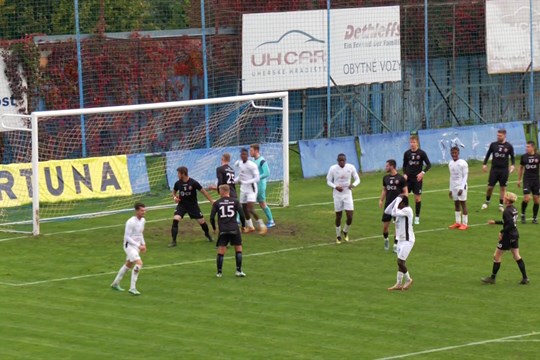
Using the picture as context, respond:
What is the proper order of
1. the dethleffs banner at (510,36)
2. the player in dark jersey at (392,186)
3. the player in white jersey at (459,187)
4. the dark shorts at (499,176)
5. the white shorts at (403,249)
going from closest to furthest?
1. the white shorts at (403,249)
2. the player in dark jersey at (392,186)
3. the player in white jersey at (459,187)
4. the dark shorts at (499,176)
5. the dethleffs banner at (510,36)

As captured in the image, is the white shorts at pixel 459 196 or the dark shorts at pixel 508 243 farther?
the white shorts at pixel 459 196

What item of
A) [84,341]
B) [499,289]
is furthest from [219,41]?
[84,341]

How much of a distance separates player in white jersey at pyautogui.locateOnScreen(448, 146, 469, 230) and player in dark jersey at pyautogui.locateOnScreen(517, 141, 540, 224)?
1.87 meters

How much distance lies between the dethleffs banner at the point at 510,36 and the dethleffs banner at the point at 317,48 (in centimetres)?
474

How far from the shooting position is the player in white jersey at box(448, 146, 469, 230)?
33.2 meters

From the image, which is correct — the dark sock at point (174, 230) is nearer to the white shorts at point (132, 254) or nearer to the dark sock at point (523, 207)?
the white shorts at point (132, 254)

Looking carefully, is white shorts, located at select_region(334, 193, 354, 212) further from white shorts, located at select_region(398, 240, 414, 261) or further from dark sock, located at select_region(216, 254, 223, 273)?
white shorts, located at select_region(398, 240, 414, 261)

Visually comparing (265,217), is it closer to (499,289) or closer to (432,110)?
(499,289)

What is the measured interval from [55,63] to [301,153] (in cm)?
850

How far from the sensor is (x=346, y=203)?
31109 millimetres

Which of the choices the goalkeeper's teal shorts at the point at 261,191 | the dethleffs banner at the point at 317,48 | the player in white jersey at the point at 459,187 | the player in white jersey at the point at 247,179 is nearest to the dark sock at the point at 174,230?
the player in white jersey at the point at 247,179

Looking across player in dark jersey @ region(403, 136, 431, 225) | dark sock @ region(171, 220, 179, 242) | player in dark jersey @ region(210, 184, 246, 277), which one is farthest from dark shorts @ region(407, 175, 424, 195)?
player in dark jersey @ region(210, 184, 246, 277)

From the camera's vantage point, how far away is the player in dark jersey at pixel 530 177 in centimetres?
3412

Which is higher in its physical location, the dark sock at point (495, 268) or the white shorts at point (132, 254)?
the white shorts at point (132, 254)
